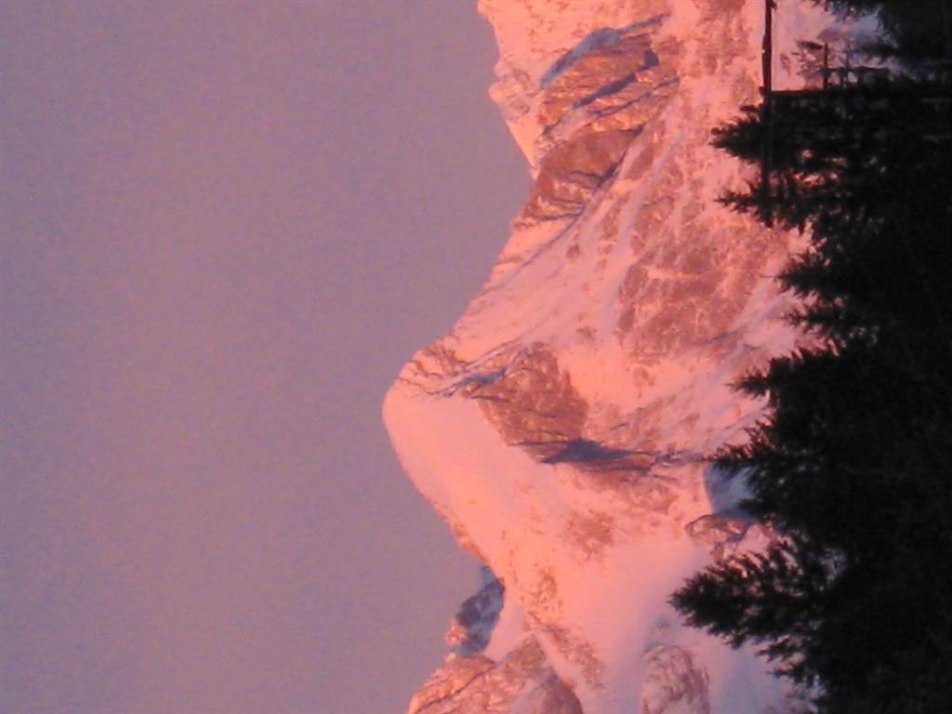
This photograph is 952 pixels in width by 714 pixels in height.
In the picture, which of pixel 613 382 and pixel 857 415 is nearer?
pixel 857 415

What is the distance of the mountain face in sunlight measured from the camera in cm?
4288

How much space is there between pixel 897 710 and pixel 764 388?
318cm

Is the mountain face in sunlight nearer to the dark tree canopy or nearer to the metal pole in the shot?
the dark tree canopy

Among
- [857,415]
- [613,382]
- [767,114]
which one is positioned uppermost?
[613,382]

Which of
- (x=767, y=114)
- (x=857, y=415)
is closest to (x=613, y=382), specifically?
(x=857, y=415)

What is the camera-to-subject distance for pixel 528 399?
164ft

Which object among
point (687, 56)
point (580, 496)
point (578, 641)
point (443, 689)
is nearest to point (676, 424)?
point (580, 496)

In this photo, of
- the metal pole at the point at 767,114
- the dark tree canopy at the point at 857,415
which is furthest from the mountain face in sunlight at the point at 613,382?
the metal pole at the point at 767,114

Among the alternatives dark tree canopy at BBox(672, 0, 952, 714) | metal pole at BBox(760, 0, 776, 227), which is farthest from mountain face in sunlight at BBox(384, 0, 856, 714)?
metal pole at BBox(760, 0, 776, 227)

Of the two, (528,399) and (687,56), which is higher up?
(687,56)

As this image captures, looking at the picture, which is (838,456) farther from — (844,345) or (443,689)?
(443,689)

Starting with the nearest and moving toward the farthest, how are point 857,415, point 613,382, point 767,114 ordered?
1. point 767,114
2. point 857,415
3. point 613,382

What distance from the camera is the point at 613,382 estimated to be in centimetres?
4850

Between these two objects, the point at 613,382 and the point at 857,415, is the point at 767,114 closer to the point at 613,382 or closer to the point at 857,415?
the point at 857,415
